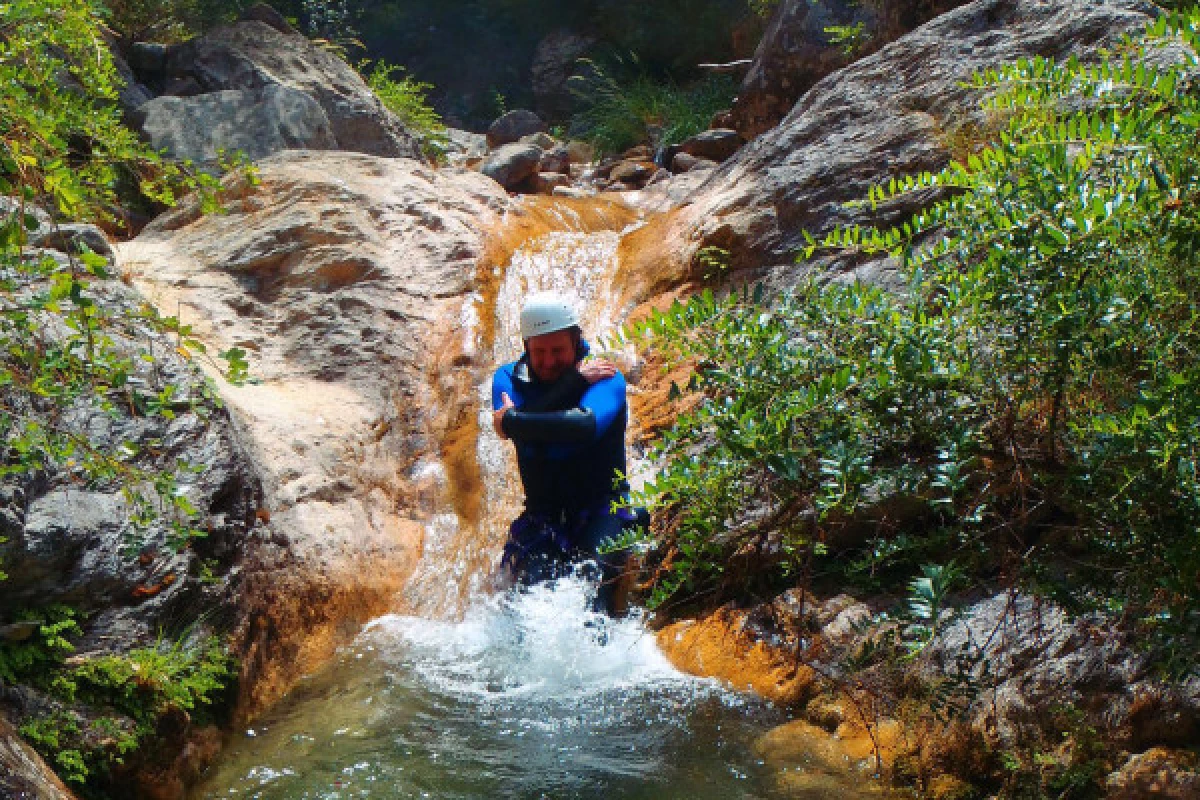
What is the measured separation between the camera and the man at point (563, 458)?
465 cm

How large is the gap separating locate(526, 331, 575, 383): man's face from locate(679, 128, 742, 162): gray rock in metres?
7.40

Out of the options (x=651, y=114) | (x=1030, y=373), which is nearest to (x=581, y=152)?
(x=651, y=114)

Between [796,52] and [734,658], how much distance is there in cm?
837

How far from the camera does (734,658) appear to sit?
4180 mm

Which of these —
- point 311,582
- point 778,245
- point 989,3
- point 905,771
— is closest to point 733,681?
point 905,771

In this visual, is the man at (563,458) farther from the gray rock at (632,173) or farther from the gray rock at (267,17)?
the gray rock at (267,17)

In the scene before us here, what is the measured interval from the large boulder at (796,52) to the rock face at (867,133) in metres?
2.62

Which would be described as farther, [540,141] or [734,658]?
[540,141]

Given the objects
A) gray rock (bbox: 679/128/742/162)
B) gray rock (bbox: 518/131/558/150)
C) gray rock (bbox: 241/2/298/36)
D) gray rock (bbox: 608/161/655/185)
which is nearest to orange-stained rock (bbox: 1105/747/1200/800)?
gray rock (bbox: 679/128/742/162)

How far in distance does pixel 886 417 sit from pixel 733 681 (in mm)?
1557

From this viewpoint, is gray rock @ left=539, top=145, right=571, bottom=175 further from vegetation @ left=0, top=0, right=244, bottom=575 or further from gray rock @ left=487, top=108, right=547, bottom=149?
vegetation @ left=0, top=0, right=244, bottom=575

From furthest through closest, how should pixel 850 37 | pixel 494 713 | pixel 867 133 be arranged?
pixel 850 37 → pixel 867 133 → pixel 494 713

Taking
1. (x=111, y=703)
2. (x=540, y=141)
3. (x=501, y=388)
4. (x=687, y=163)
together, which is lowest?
(x=111, y=703)

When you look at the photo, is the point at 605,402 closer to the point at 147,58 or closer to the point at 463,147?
the point at 147,58
